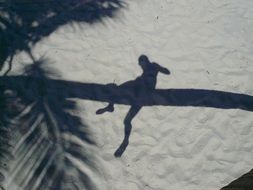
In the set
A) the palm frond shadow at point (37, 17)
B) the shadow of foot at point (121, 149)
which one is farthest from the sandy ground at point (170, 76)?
the palm frond shadow at point (37, 17)

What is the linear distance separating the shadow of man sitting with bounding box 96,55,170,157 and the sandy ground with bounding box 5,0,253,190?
8 centimetres

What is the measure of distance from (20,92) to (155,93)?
215cm

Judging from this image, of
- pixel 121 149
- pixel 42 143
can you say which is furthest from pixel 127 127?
pixel 42 143

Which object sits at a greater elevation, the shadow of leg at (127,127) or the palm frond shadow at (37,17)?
the palm frond shadow at (37,17)

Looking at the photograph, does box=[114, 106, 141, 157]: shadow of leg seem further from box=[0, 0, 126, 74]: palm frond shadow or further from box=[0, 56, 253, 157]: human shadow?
box=[0, 0, 126, 74]: palm frond shadow

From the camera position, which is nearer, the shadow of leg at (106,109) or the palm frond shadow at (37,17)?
the shadow of leg at (106,109)

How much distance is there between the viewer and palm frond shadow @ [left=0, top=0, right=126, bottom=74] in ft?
19.9

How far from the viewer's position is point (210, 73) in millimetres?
6027

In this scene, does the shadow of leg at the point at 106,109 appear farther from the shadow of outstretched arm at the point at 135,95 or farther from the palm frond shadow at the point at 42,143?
the palm frond shadow at the point at 42,143

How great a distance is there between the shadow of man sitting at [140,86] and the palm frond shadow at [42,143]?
18.4 inches

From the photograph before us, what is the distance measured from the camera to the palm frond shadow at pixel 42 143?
13.8 feet

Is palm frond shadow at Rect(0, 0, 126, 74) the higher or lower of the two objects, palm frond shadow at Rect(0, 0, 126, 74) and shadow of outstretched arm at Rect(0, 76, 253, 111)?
the higher

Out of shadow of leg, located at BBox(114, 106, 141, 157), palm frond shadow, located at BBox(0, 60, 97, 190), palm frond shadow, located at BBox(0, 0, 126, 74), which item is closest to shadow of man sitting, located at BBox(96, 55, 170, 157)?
shadow of leg, located at BBox(114, 106, 141, 157)

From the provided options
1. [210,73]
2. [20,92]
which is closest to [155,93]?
[210,73]
